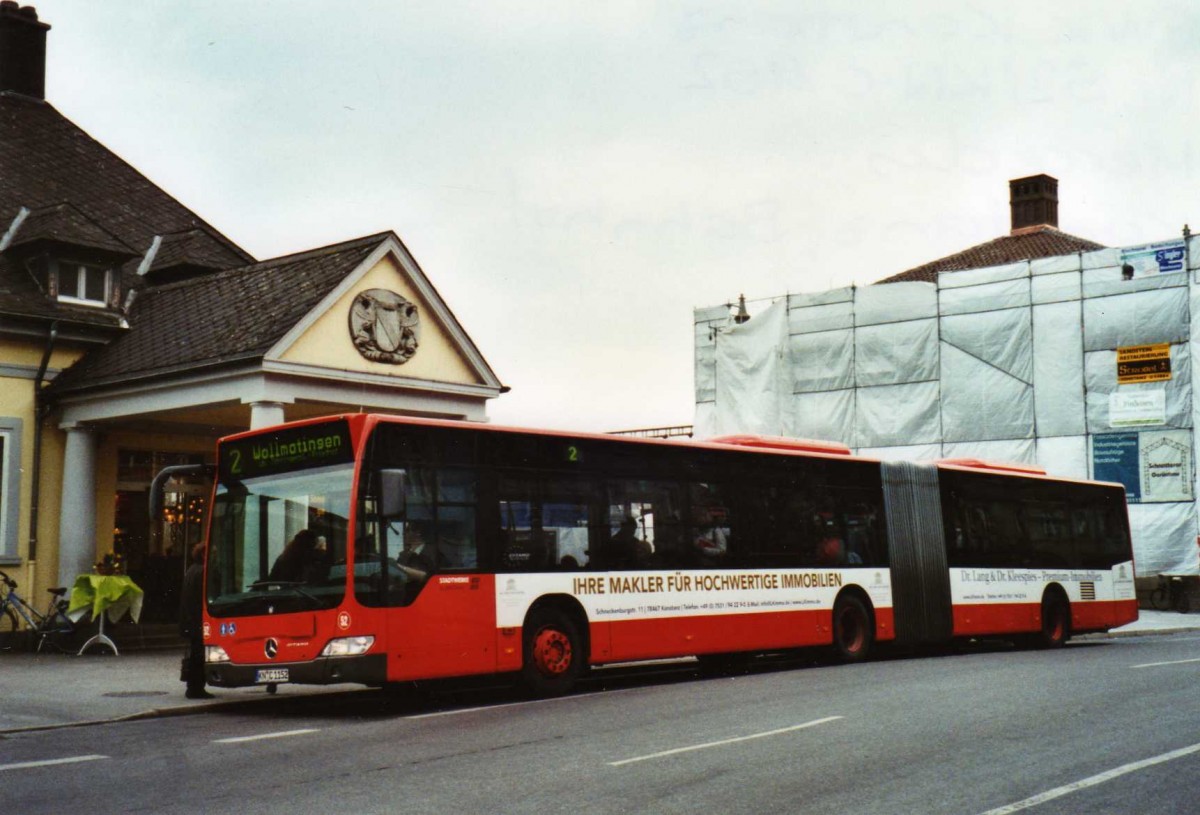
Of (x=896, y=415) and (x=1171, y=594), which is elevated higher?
(x=896, y=415)

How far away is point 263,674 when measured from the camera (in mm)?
13070

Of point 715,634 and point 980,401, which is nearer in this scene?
point 715,634

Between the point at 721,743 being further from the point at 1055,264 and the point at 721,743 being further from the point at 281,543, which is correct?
the point at 1055,264

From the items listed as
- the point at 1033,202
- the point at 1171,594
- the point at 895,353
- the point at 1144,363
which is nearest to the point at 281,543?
the point at 1144,363

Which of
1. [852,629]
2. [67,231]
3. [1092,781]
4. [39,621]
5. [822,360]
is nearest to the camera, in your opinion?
[1092,781]

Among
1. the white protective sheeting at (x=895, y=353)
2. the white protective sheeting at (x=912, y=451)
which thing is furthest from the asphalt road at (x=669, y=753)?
the white protective sheeting at (x=895, y=353)

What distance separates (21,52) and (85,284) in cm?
1020

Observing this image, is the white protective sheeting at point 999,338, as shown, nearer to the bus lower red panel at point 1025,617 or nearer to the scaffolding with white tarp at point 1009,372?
the scaffolding with white tarp at point 1009,372

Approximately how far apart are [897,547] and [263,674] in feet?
34.7

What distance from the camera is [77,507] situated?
923 inches

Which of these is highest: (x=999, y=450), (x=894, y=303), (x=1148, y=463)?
(x=894, y=303)

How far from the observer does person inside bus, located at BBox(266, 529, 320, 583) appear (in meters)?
13.0

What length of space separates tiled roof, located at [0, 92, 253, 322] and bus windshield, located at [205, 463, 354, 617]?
13.5 meters

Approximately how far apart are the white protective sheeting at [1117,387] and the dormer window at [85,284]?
23501mm
